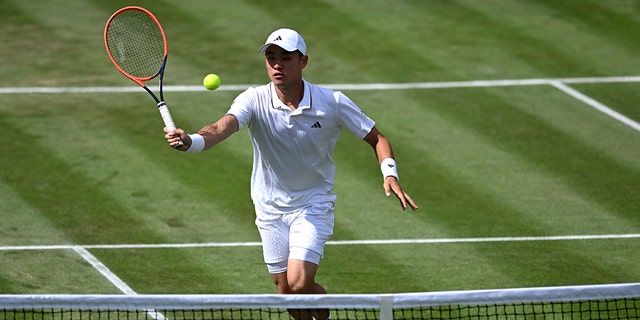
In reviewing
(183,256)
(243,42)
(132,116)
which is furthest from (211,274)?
(243,42)

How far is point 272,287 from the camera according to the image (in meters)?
11.8

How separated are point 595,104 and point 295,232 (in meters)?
9.32

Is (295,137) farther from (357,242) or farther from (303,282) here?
(357,242)

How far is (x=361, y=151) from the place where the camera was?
1598 centimetres

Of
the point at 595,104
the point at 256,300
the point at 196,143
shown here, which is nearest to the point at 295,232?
the point at 196,143

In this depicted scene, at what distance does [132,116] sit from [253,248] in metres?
4.88

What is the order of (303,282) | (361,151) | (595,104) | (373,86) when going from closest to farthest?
(303,282), (361,151), (595,104), (373,86)

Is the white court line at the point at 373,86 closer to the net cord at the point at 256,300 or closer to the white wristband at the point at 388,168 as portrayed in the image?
the white wristband at the point at 388,168

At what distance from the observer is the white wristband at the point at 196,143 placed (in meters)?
8.98

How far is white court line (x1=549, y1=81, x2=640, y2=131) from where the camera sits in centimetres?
1705

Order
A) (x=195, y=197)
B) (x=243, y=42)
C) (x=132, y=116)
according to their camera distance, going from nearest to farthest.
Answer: (x=195, y=197) → (x=132, y=116) → (x=243, y=42)

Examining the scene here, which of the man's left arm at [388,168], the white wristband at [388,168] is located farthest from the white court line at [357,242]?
the white wristband at [388,168]

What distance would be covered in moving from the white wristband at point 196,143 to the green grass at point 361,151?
291 cm

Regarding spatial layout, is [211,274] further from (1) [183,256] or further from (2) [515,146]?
(2) [515,146]
